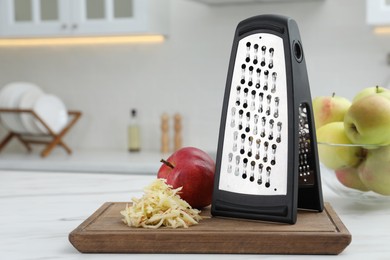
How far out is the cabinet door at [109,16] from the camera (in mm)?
3289

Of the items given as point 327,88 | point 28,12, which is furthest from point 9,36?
point 327,88

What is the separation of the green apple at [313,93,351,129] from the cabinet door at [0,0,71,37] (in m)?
2.42

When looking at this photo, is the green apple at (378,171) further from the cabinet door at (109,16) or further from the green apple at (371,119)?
the cabinet door at (109,16)

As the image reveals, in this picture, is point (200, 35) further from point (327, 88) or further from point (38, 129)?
point (38, 129)

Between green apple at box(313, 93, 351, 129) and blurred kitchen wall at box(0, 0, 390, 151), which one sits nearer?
green apple at box(313, 93, 351, 129)

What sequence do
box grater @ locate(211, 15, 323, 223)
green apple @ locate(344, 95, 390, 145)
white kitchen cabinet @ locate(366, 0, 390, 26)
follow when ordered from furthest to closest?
white kitchen cabinet @ locate(366, 0, 390, 26) → green apple @ locate(344, 95, 390, 145) → box grater @ locate(211, 15, 323, 223)

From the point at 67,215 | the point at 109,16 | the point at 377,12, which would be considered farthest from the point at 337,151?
the point at 109,16

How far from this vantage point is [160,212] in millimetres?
918

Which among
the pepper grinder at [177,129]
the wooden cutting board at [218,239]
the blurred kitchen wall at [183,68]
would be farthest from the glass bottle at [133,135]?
the wooden cutting board at [218,239]

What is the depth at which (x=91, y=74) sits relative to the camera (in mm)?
3775

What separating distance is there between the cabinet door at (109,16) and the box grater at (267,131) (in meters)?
2.31

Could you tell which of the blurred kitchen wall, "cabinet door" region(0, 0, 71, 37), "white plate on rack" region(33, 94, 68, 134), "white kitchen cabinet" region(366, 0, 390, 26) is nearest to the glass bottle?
the blurred kitchen wall

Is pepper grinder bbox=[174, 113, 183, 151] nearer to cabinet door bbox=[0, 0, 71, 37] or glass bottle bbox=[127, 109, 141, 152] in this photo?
glass bottle bbox=[127, 109, 141, 152]

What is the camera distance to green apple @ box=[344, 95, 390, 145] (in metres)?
1.08
